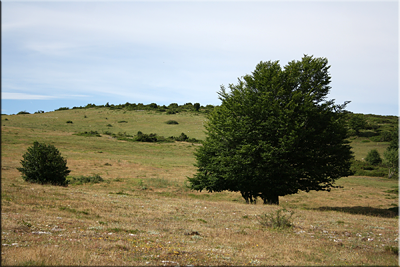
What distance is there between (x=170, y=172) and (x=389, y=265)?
133 ft

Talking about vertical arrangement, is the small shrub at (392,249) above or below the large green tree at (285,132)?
below

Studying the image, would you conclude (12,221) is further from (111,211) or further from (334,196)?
(334,196)

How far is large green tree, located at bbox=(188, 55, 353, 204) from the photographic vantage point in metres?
22.3

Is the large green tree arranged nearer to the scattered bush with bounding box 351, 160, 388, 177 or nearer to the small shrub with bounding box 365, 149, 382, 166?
the scattered bush with bounding box 351, 160, 388, 177

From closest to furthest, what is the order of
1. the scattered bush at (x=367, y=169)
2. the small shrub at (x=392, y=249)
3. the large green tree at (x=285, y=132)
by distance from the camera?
the small shrub at (x=392, y=249) < the large green tree at (x=285, y=132) < the scattered bush at (x=367, y=169)

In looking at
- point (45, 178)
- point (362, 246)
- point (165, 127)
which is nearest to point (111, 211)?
point (362, 246)

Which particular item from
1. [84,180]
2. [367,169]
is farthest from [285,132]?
[367,169]

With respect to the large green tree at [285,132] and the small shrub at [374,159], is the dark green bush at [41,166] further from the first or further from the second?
the small shrub at [374,159]

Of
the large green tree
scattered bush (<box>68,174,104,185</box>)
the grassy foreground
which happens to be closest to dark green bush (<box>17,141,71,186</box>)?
scattered bush (<box>68,174,104,185</box>)

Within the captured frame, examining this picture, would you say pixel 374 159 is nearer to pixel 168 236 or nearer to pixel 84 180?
pixel 84 180

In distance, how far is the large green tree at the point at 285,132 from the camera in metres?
22.3

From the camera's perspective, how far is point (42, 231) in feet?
35.0

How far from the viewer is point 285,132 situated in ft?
72.7

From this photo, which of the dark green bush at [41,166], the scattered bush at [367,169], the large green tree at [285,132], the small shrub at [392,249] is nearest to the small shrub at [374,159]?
the scattered bush at [367,169]
